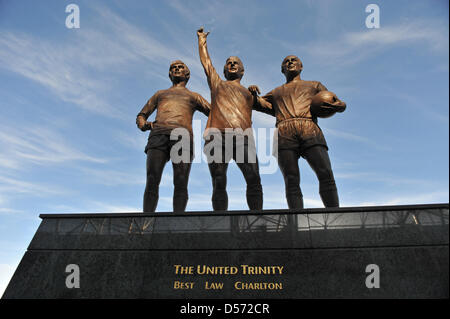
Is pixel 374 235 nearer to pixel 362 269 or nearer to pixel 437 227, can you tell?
pixel 362 269

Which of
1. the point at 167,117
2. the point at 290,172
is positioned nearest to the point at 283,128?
Answer: the point at 290,172

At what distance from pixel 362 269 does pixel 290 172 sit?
6.54 feet

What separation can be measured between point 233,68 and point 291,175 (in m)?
2.55

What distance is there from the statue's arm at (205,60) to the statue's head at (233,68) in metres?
0.22

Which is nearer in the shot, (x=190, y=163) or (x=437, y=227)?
(x=437, y=227)

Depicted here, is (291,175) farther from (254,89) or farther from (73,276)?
(73,276)

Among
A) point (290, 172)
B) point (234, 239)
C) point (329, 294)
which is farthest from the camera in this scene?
point (290, 172)

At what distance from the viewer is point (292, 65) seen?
6.23 m

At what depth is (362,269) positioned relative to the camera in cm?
361

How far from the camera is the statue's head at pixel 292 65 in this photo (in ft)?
20.4

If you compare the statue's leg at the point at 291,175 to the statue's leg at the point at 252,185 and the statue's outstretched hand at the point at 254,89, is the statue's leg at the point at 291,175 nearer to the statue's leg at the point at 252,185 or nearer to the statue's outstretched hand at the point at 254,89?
the statue's leg at the point at 252,185

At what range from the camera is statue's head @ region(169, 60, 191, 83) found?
669cm

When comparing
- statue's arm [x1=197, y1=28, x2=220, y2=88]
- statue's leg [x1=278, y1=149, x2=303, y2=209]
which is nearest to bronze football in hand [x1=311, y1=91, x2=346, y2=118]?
statue's leg [x1=278, y1=149, x2=303, y2=209]

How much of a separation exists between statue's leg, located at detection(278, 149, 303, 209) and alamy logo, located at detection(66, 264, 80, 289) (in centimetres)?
319
